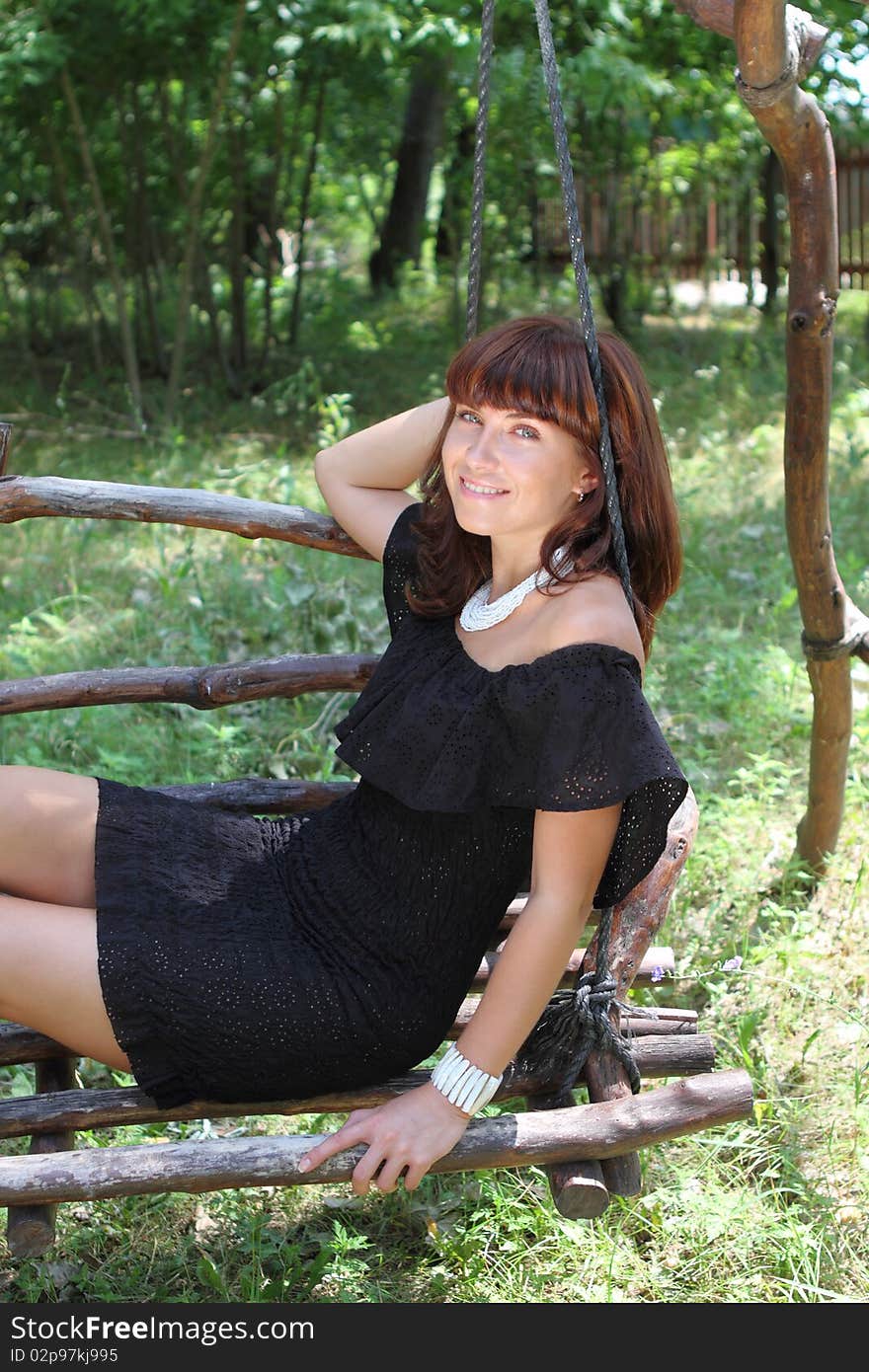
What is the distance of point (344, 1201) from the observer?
9.09 ft

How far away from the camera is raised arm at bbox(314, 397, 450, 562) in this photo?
2.64 meters

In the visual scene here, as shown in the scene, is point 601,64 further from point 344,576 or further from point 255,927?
point 255,927

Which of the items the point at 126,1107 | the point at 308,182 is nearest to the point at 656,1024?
Result: the point at 126,1107

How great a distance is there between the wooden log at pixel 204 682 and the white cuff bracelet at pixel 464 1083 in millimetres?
1092

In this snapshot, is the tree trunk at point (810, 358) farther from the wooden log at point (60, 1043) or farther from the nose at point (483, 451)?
the wooden log at point (60, 1043)

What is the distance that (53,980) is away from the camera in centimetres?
211

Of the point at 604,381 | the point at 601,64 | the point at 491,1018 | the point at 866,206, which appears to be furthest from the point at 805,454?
the point at 866,206

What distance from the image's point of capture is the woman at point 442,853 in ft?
6.67

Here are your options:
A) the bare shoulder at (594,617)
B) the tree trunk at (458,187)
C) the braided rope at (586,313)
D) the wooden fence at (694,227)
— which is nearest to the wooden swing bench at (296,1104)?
the bare shoulder at (594,617)

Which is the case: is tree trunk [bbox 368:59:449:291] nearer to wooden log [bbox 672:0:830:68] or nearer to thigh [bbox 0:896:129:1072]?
wooden log [bbox 672:0:830:68]

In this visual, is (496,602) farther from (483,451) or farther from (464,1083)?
(464,1083)

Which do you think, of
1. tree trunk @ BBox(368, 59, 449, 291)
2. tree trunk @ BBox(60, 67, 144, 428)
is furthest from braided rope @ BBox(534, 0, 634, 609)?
tree trunk @ BBox(368, 59, 449, 291)

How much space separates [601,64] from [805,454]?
170 inches

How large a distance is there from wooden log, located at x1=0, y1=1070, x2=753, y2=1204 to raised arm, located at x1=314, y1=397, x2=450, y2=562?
1129mm
